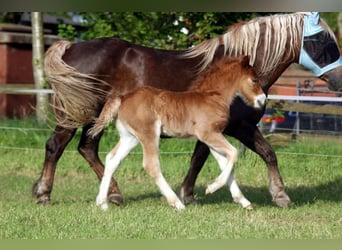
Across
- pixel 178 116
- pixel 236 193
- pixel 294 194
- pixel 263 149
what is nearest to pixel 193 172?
pixel 263 149

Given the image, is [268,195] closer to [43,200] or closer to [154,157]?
[154,157]

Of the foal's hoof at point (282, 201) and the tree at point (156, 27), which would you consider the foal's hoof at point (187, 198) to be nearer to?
the foal's hoof at point (282, 201)

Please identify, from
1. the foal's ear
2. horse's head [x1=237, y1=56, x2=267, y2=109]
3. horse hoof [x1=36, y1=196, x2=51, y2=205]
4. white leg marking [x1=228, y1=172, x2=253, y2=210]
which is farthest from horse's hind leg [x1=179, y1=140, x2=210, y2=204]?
horse hoof [x1=36, y1=196, x2=51, y2=205]

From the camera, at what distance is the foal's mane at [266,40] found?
713cm

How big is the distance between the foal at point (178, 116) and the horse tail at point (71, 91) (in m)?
0.53

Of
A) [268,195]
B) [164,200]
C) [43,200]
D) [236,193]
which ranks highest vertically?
[236,193]

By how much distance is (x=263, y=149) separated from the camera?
7.27m

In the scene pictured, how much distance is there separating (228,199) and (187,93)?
163 centimetres

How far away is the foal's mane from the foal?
1.43 ft

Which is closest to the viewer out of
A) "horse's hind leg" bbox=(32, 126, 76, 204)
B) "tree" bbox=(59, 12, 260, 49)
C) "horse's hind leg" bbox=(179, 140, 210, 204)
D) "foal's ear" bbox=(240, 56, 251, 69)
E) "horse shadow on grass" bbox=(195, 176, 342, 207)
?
"foal's ear" bbox=(240, 56, 251, 69)

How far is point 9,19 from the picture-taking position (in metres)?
20.1

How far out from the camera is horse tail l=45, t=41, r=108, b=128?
23.6ft

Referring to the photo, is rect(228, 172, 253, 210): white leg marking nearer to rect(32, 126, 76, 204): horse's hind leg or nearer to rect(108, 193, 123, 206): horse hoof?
rect(108, 193, 123, 206): horse hoof

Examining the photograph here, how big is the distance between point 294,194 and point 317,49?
1.96 metres
